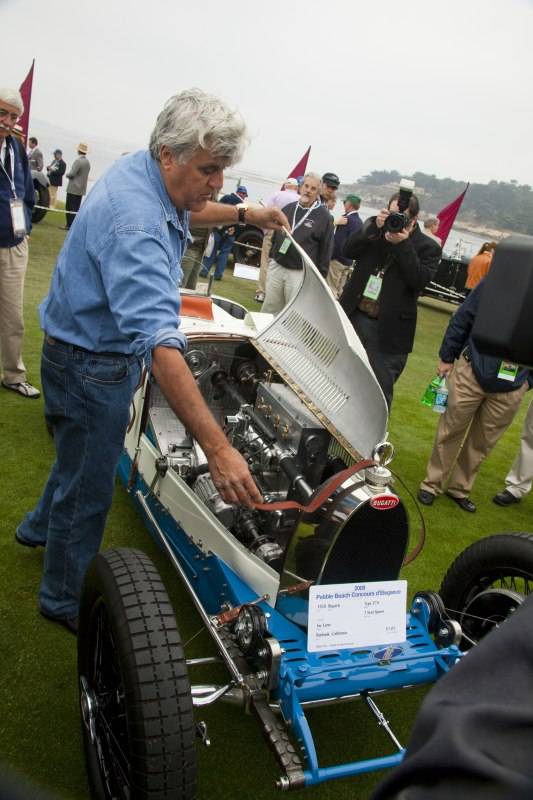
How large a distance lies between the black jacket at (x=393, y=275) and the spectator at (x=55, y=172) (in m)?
12.0

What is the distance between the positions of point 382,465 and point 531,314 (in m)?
1.15

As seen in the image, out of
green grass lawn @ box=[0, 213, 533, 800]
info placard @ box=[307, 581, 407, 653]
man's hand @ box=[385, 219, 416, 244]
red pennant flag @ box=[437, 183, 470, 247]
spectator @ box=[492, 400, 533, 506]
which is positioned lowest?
green grass lawn @ box=[0, 213, 533, 800]

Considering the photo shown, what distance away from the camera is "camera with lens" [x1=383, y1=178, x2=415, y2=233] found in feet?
12.5

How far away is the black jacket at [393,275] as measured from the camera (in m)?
4.18

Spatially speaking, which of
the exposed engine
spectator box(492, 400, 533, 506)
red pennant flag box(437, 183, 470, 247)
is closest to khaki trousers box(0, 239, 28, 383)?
the exposed engine

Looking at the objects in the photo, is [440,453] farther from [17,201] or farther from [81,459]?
[17,201]

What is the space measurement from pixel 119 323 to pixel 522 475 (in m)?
3.92

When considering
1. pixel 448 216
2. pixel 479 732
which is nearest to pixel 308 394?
pixel 479 732

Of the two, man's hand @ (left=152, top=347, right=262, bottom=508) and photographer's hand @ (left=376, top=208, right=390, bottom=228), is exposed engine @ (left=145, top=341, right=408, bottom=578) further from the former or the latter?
photographer's hand @ (left=376, top=208, right=390, bottom=228)

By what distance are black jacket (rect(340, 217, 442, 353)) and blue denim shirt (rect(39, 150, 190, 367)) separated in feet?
8.04

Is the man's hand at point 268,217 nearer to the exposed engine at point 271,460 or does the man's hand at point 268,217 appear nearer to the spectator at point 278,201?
the exposed engine at point 271,460

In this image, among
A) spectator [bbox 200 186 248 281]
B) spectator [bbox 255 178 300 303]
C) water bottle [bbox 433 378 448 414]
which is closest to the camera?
water bottle [bbox 433 378 448 414]

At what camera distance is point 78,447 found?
2.15 m

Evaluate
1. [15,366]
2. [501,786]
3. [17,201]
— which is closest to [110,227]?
[501,786]
